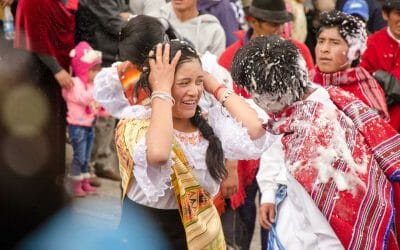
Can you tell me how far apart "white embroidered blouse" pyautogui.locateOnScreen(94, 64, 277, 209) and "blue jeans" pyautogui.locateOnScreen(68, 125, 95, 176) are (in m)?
2.65

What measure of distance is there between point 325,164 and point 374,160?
210 mm

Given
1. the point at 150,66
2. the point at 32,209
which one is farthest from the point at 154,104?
the point at 32,209

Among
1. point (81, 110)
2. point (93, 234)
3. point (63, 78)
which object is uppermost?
point (63, 78)

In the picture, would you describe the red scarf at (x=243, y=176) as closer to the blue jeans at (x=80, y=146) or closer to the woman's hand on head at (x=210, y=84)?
the woman's hand on head at (x=210, y=84)

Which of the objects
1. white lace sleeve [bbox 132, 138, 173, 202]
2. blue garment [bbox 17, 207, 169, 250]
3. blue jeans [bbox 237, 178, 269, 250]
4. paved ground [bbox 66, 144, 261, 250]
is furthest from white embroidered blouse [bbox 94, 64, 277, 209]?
paved ground [bbox 66, 144, 261, 250]

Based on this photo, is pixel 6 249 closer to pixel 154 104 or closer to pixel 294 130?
pixel 154 104

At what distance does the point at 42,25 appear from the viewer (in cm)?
525

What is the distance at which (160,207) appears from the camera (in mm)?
2967

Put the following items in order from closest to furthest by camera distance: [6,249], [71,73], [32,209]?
[6,249]
[32,209]
[71,73]

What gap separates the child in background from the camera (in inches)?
219

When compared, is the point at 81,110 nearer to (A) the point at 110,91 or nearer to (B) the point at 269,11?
(B) the point at 269,11

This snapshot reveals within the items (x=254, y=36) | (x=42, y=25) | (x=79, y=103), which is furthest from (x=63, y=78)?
(x=254, y=36)

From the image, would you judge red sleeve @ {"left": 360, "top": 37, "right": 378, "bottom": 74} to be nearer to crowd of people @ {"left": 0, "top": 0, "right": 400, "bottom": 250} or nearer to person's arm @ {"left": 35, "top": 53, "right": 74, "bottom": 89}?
crowd of people @ {"left": 0, "top": 0, "right": 400, "bottom": 250}

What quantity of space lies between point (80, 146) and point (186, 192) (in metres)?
2.92
